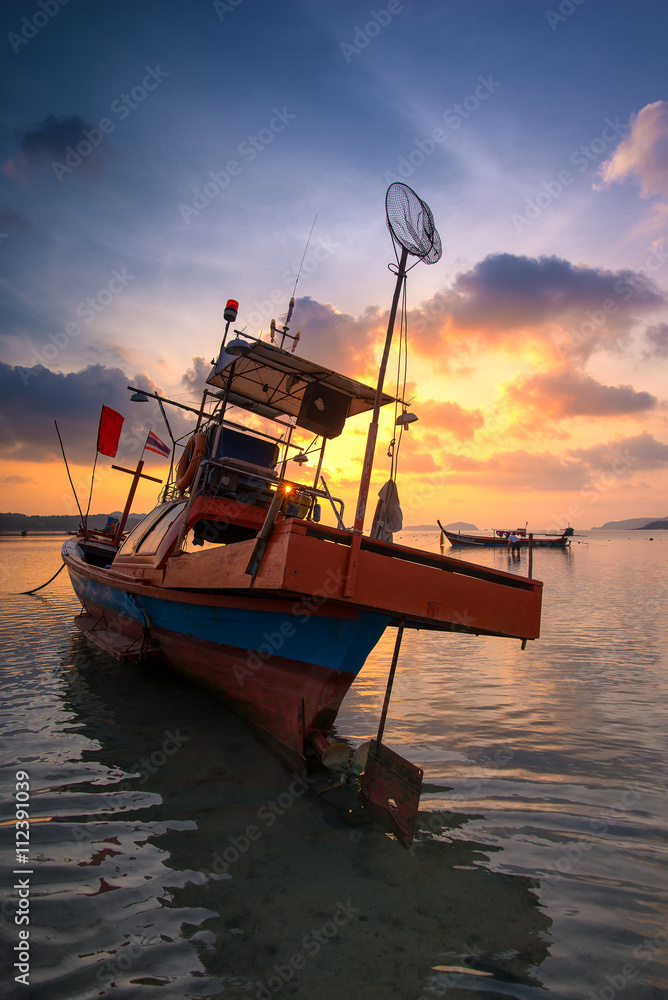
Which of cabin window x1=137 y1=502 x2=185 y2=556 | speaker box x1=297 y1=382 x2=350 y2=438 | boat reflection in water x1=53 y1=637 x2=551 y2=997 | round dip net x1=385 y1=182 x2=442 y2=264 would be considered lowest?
boat reflection in water x1=53 y1=637 x2=551 y2=997

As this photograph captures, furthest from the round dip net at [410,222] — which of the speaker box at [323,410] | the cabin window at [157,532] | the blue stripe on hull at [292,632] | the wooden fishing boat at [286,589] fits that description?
the cabin window at [157,532]

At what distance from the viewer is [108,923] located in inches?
89.7

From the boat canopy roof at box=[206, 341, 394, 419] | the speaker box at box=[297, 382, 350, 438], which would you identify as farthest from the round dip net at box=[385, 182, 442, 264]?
the speaker box at box=[297, 382, 350, 438]

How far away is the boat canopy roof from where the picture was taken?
5.86m

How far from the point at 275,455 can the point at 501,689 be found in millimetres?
5113

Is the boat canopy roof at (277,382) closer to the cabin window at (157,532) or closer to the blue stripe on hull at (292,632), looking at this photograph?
the cabin window at (157,532)

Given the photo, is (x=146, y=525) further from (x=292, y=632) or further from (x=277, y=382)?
(x=292, y=632)

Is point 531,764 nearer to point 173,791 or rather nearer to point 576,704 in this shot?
point 576,704

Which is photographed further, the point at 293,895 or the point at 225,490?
the point at 225,490

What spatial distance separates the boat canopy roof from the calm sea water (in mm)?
4283

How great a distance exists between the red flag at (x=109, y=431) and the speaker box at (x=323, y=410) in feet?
21.4

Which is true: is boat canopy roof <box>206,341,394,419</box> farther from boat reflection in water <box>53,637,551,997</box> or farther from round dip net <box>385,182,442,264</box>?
boat reflection in water <box>53,637,551,997</box>

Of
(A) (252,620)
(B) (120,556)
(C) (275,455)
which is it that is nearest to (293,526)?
(A) (252,620)

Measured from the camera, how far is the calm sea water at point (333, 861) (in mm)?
2051
